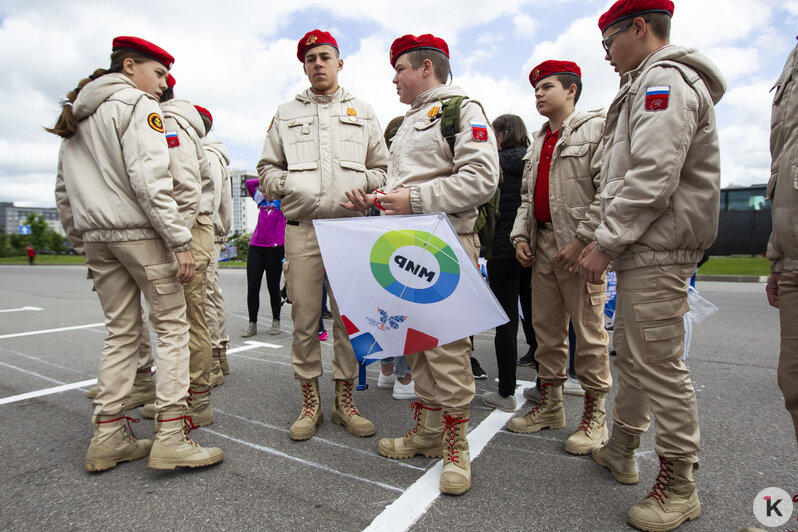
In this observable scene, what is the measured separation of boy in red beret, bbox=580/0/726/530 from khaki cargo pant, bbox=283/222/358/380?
1620mm

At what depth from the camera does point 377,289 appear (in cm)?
234

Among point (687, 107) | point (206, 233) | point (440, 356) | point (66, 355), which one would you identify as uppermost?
point (687, 107)

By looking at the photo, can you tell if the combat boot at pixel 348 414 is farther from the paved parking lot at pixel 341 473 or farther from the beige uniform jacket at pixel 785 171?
the beige uniform jacket at pixel 785 171

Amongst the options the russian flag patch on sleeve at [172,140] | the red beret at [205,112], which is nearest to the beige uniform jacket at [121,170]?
the russian flag patch on sleeve at [172,140]

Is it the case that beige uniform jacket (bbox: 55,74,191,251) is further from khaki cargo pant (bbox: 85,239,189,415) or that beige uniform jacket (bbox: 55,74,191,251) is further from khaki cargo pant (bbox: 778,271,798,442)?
khaki cargo pant (bbox: 778,271,798,442)

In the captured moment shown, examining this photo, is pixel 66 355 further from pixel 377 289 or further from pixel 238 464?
pixel 377 289

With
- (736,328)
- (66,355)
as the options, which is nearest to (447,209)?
(66,355)

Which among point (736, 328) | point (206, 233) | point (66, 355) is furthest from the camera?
point (736, 328)

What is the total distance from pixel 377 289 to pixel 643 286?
1.17 m

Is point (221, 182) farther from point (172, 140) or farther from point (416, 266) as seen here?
point (416, 266)

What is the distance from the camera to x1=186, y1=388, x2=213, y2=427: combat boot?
3029mm

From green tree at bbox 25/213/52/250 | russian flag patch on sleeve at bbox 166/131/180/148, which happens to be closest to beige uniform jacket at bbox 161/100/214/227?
russian flag patch on sleeve at bbox 166/131/180/148

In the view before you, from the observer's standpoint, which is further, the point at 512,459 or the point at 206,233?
the point at 206,233

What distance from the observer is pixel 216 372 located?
3949 mm
